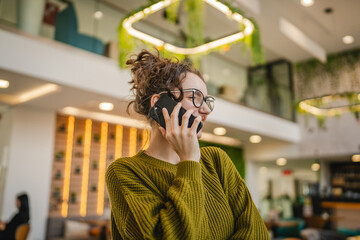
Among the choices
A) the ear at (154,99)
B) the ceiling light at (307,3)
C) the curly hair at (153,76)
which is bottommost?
the ear at (154,99)

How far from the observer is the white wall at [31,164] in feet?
20.6

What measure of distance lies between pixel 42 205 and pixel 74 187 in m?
0.96

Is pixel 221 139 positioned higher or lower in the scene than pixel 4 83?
lower

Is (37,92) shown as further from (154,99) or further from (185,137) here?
(185,137)

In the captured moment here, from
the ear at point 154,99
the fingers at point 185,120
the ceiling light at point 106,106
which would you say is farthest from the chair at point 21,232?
the fingers at point 185,120

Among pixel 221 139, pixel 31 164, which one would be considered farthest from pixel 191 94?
pixel 221 139

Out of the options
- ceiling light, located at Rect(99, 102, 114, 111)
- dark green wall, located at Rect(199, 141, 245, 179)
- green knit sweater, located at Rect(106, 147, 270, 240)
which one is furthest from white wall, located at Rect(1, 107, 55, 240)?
dark green wall, located at Rect(199, 141, 245, 179)

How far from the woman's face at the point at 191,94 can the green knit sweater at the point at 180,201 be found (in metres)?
0.18

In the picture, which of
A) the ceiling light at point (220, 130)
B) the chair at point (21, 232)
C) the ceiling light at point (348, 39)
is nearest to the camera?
the chair at point (21, 232)

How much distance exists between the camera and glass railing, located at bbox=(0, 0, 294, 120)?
4.97 meters

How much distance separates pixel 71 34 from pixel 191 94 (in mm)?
4834

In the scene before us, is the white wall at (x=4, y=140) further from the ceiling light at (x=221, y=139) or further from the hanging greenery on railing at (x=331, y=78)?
the hanging greenery on railing at (x=331, y=78)

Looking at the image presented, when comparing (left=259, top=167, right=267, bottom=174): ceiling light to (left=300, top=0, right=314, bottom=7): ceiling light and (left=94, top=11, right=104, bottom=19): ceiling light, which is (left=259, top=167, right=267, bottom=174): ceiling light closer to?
(left=300, top=0, right=314, bottom=7): ceiling light

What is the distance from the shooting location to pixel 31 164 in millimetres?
6551
